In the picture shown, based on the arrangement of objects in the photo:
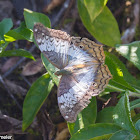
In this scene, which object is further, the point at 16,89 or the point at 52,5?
the point at 52,5

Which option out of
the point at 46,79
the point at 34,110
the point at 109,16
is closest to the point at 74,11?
the point at 109,16

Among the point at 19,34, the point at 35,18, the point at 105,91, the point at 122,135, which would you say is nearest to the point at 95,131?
the point at 122,135

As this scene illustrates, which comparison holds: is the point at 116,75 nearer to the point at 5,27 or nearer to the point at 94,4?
the point at 94,4

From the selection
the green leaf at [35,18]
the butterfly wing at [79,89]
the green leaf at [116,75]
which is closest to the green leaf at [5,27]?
the green leaf at [35,18]

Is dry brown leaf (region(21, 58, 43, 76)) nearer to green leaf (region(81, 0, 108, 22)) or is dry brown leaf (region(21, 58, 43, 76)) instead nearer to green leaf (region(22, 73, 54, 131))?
green leaf (region(22, 73, 54, 131))

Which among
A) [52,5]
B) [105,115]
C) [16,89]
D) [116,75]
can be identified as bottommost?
[105,115]

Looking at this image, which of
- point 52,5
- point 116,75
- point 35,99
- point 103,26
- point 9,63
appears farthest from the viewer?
point 52,5

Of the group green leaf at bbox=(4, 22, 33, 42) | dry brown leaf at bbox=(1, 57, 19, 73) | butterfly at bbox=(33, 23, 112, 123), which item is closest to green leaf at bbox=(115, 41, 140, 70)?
butterfly at bbox=(33, 23, 112, 123)
